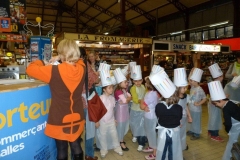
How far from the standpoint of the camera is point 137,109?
130 inches

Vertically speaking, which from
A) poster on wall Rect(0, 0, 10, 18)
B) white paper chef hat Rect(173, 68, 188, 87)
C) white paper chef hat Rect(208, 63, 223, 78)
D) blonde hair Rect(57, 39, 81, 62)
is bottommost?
white paper chef hat Rect(173, 68, 188, 87)

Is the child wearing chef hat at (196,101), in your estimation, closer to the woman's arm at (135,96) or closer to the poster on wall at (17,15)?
the woman's arm at (135,96)

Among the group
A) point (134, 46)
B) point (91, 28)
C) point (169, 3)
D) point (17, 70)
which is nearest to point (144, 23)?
point (169, 3)

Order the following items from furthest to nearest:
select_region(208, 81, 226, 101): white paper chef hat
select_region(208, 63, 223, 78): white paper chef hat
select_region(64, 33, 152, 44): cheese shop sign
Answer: select_region(64, 33, 152, 44): cheese shop sign < select_region(208, 63, 223, 78): white paper chef hat < select_region(208, 81, 226, 101): white paper chef hat

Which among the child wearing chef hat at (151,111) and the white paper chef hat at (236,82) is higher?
the white paper chef hat at (236,82)

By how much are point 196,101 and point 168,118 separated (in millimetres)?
1649

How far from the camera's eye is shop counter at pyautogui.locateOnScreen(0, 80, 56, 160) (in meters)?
1.44

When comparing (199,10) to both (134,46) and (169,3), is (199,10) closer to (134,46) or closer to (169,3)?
(169,3)

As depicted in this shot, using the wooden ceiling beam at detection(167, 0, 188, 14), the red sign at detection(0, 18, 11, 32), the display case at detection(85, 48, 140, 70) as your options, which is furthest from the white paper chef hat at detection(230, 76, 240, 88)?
the wooden ceiling beam at detection(167, 0, 188, 14)

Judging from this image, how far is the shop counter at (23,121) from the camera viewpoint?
1.44m

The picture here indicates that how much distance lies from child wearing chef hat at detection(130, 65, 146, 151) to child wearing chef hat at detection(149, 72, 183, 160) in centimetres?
91

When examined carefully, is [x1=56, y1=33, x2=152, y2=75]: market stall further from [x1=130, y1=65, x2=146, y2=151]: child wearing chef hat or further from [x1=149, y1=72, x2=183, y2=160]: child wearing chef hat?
[x1=149, y1=72, x2=183, y2=160]: child wearing chef hat

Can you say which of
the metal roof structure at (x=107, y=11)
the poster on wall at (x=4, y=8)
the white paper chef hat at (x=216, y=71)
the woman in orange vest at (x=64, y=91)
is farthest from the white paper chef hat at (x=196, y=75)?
the metal roof structure at (x=107, y=11)

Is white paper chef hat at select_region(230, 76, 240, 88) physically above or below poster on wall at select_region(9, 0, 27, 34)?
below
